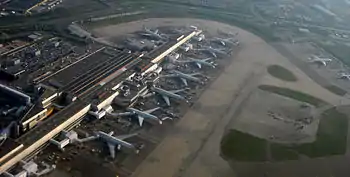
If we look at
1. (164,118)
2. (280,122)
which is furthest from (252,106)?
(164,118)

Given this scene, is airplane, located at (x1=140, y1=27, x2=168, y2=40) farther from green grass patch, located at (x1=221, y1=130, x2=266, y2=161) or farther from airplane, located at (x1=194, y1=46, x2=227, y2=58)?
green grass patch, located at (x1=221, y1=130, x2=266, y2=161)

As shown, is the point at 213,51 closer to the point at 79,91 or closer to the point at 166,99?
the point at 166,99

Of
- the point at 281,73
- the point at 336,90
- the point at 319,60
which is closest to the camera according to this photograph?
the point at 336,90

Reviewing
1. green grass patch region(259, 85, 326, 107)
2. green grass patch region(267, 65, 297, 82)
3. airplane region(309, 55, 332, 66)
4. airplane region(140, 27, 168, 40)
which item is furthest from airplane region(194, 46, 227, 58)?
airplane region(309, 55, 332, 66)

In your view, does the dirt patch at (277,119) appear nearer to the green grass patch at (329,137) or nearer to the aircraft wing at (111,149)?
the green grass patch at (329,137)

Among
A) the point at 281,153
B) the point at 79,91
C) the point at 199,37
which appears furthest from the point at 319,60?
the point at 79,91

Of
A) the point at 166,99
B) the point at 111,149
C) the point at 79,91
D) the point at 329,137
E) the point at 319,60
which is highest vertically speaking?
the point at 79,91
